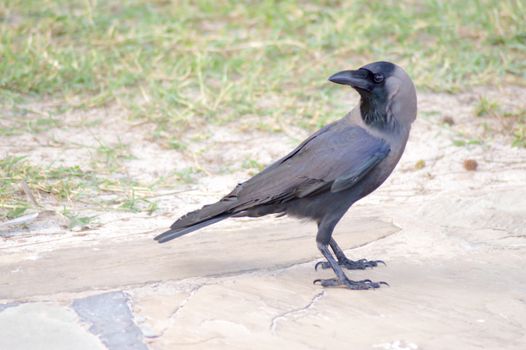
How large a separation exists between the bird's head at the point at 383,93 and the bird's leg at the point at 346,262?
22.0 inches

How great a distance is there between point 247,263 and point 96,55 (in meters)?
3.35

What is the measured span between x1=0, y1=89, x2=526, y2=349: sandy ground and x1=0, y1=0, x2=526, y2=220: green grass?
1.18 feet

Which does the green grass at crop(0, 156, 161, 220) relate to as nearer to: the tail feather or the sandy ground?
the sandy ground

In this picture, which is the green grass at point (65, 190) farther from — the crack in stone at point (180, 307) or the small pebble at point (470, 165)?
the small pebble at point (470, 165)

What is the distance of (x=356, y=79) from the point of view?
12.9ft

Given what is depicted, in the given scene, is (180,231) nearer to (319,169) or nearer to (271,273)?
(271,273)

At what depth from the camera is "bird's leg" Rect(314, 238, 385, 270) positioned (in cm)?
405

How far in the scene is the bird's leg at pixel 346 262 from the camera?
4.05 metres

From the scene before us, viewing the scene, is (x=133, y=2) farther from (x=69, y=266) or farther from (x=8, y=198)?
(x=69, y=266)

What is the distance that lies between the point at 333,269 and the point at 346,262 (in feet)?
0.77

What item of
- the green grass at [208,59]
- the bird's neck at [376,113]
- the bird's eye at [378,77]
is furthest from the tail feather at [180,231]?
the green grass at [208,59]

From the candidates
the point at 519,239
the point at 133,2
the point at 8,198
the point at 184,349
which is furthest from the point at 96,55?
the point at 184,349

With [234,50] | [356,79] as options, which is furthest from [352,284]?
[234,50]

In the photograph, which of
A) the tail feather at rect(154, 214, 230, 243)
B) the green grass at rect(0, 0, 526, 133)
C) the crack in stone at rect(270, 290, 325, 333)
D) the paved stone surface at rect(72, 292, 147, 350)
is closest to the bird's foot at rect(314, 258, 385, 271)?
the crack in stone at rect(270, 290, 325, 333)
